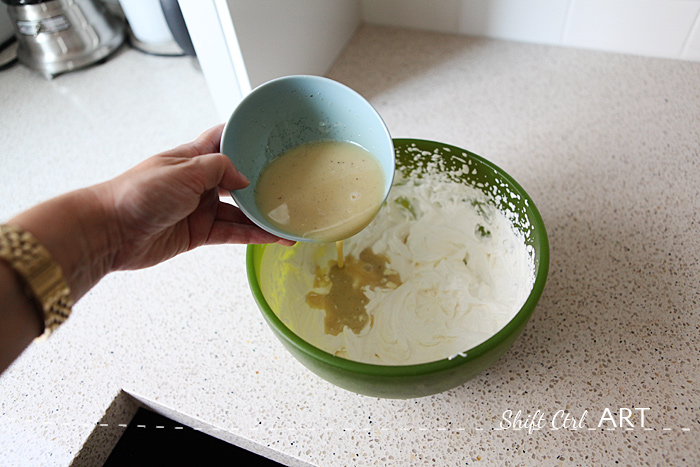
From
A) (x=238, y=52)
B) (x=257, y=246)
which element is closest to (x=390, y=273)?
(x=257, y=246)

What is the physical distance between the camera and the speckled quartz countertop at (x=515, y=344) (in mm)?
778

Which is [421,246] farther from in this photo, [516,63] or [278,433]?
[516,63]

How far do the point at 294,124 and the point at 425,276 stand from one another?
0.36m

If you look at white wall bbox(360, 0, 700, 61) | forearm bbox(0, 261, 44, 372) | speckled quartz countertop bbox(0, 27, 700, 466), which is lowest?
speckled quartz countertop bbox(0, 27, 700, 466)

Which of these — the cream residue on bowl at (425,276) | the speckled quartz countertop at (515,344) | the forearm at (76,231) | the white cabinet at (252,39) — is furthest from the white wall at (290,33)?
the forearm at (76,231)

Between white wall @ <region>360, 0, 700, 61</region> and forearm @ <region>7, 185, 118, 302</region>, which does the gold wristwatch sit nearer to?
forearm @ <region>7, 185, 118, 302</region>

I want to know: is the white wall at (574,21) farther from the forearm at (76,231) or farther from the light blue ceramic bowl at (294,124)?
the forearm at (76,231)

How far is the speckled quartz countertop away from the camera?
78 centimetres

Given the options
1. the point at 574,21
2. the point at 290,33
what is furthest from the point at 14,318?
the point at 574,21

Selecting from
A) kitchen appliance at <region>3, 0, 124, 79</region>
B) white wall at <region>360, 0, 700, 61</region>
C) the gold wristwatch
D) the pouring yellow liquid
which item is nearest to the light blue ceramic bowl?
the pouring yellow liquid

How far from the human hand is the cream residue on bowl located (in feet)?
0.42

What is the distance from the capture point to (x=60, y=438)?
2.71ft

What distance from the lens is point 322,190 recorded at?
2.68ft

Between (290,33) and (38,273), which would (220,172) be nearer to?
(38,273)
